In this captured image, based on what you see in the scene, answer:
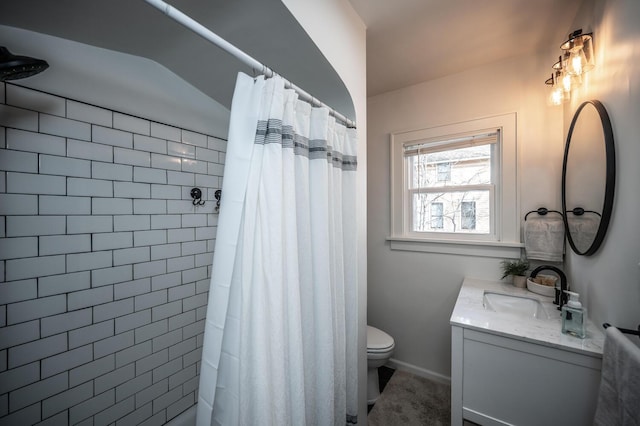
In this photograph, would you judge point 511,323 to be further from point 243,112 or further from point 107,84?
point 107,84

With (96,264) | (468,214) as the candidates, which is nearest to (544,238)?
(468,214)

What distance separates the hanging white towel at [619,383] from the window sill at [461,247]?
3.34ft

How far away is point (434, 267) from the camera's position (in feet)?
6.70

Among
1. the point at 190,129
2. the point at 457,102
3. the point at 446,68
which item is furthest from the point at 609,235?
the point at 190,129

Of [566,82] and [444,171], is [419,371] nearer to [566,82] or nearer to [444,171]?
[444,171]

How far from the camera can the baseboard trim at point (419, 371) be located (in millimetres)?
1971

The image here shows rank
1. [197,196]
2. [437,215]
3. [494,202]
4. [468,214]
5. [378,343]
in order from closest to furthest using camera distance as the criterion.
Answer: [197,196], [378,343], [494,202], [468,214], [437,215]

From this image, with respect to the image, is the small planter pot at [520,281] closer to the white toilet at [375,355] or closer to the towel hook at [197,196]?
the white toilet at [375,355]

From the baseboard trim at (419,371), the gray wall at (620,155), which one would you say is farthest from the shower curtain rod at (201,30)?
the baseboard trim at (419,371)

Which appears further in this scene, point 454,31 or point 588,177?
point 454,31

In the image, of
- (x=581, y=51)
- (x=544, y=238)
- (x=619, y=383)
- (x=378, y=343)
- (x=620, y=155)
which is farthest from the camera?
(x=378, y=343)

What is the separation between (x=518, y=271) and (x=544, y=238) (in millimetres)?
278

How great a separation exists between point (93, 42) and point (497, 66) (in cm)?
252

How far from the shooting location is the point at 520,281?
5.48 feet
